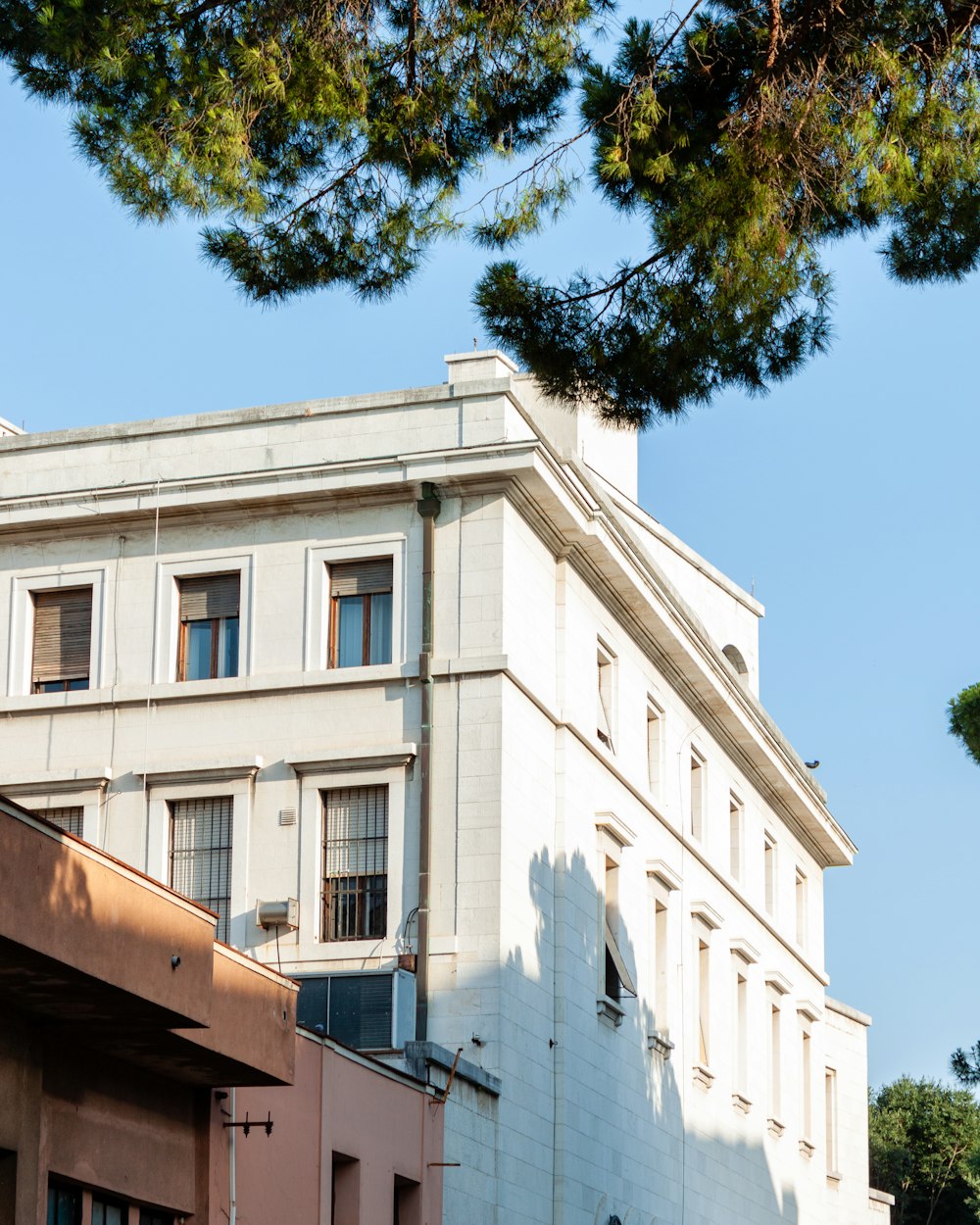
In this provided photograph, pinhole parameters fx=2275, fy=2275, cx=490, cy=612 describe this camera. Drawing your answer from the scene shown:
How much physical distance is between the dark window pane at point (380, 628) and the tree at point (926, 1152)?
44594mm

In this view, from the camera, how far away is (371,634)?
29.3 metres

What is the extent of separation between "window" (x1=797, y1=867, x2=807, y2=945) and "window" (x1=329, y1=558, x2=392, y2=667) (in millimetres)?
17644

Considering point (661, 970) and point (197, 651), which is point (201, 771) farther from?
point (661, 970)

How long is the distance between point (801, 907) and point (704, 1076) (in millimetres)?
9734

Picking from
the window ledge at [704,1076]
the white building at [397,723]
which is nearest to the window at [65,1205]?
the white building at [397,723]

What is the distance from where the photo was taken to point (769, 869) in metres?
42.1

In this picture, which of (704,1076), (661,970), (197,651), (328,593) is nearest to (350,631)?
(328,593)

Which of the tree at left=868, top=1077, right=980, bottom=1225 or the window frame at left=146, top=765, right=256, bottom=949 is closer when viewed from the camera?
the window frame at left=146, top=765, right=256, bottom=949

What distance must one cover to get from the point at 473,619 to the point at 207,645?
12.4ft

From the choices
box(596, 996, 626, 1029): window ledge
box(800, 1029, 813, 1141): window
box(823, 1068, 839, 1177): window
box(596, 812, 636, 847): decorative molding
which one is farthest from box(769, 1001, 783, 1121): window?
box(596, 812, 636, 847): decorative molding

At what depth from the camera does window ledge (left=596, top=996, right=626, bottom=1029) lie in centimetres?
3048

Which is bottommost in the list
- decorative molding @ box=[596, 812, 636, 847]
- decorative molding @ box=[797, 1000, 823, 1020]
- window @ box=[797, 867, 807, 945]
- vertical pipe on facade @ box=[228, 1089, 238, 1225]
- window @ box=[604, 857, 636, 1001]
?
vertical pipe on facade @ box=[228, 1089, 238, 1225]

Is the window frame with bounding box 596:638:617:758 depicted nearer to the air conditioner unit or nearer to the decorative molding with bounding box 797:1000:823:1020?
the air conditioner unit

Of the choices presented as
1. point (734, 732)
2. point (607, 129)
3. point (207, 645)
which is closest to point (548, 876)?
point (207, 645)
